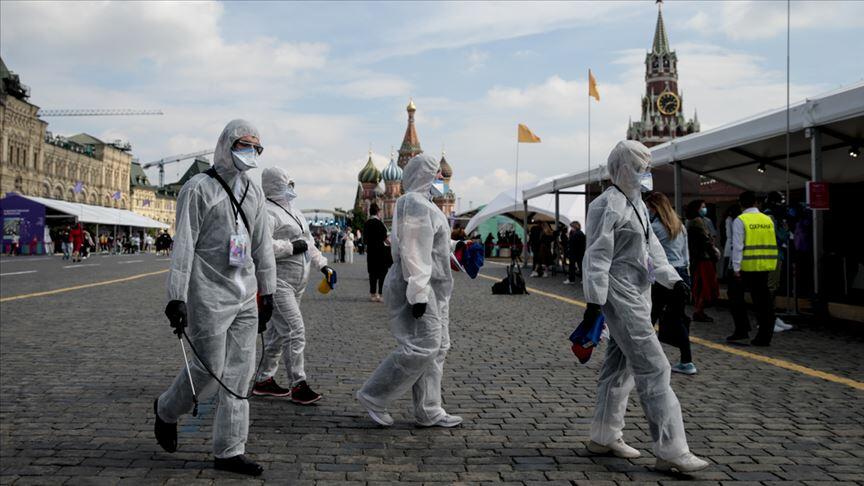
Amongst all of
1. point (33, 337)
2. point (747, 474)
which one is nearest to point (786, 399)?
point (747, 474)

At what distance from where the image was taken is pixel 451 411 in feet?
17.1

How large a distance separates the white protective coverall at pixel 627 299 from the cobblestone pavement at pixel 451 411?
27cm

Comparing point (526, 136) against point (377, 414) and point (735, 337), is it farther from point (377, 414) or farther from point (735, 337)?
point (377, 414)

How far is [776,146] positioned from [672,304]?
30.4 feet

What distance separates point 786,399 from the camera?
552cm

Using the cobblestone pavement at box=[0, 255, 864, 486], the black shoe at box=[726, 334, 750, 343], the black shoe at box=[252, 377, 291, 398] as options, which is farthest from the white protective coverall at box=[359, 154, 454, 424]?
the black shoe at box=[726, 334, 750, 343]

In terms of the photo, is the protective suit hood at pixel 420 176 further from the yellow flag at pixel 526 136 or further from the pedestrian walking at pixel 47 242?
the pedestrian walking at pixel 47 242

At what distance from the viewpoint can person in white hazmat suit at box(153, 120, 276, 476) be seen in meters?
3.70

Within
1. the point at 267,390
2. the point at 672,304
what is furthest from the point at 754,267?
the point at 267,390

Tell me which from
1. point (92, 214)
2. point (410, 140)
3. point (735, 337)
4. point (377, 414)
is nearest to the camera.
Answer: point (377, 414)

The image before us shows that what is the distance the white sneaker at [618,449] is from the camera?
13.4 ft

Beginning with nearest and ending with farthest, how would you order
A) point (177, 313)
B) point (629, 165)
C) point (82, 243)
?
point (177, 313), point (629, 165), point (82, 243)

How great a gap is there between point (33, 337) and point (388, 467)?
650 centimetres

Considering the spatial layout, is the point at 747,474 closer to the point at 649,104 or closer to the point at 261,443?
the point at 261,443
